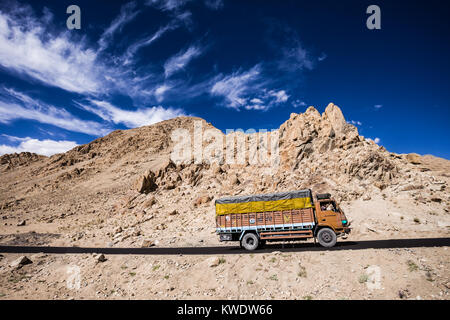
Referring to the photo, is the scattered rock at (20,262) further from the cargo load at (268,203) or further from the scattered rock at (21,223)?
the scattered rock at (21,223)

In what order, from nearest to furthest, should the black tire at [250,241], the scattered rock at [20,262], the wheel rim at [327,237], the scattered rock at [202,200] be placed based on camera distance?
the wheel rim at [327,237] → the black tire at [250,241] → the scattered rock at [20,262] → the scattered rock at [202,200]

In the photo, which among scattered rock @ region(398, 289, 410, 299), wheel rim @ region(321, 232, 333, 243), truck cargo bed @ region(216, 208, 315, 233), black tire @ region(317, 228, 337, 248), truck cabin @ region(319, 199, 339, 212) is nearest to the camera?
scattered rock @ region(398, 289, 410, 299)

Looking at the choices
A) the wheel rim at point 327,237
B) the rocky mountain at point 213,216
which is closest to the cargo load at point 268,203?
the wheel rim at point 327,237

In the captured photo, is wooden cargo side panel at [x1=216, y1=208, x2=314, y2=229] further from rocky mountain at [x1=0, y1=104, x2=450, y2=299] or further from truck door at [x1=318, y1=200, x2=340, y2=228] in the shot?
rocky mountain at [x1=0, y1=104, x2=450, y2=299]

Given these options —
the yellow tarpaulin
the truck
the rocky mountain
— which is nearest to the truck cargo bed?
the truck

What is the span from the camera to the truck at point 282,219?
44.4ft

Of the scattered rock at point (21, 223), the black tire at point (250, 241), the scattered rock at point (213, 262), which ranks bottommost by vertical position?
the scattered rock at point (213, 262)

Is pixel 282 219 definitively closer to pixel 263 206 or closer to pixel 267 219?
pixel 267 219

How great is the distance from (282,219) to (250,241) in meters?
2.81

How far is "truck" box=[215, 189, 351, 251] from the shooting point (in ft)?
44.4

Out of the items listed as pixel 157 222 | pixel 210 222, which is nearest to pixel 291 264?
pixel 210 222

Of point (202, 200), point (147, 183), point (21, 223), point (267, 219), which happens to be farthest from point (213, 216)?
point (21, 223)

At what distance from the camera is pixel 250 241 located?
1513 cm
